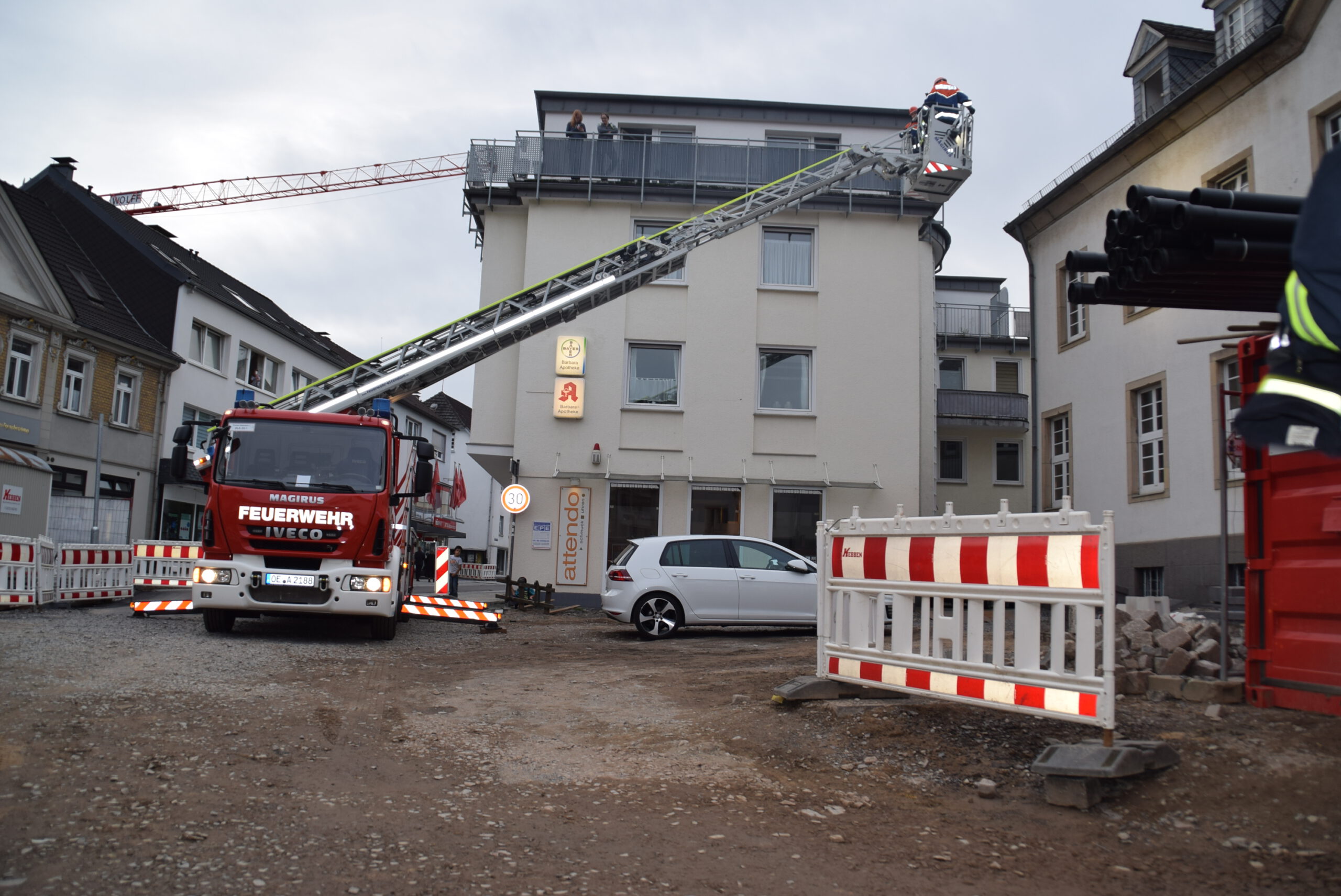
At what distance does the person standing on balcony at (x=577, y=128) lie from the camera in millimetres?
24281

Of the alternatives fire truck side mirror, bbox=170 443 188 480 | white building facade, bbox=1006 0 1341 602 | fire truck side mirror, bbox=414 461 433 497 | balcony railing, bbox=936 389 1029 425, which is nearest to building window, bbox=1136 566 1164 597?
white building facade, bbox=1006 0 1341 602

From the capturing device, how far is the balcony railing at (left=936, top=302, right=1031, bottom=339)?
1496 inches

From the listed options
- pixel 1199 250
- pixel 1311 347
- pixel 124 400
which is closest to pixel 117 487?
pixel 124 400

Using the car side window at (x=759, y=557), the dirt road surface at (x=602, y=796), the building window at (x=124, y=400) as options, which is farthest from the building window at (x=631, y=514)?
the building window at (x=124, y=400)

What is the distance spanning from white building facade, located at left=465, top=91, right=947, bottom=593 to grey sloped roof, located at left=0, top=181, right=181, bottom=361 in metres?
13.1

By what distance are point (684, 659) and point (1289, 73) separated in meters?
12.1

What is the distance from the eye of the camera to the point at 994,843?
4.61 metres

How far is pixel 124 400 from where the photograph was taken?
31.5 meters

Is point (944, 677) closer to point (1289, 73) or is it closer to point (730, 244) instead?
point (1289, 73)

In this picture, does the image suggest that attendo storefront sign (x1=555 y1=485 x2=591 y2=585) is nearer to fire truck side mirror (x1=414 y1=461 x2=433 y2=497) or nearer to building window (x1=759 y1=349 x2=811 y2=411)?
building window (x1=759 y1=349 x2=811 y2=411)

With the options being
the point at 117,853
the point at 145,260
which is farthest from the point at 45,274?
the point at 117,853

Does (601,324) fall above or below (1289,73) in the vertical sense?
below

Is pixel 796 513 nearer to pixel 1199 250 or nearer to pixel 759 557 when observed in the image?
pixel 759 557

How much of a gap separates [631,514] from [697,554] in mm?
8491
